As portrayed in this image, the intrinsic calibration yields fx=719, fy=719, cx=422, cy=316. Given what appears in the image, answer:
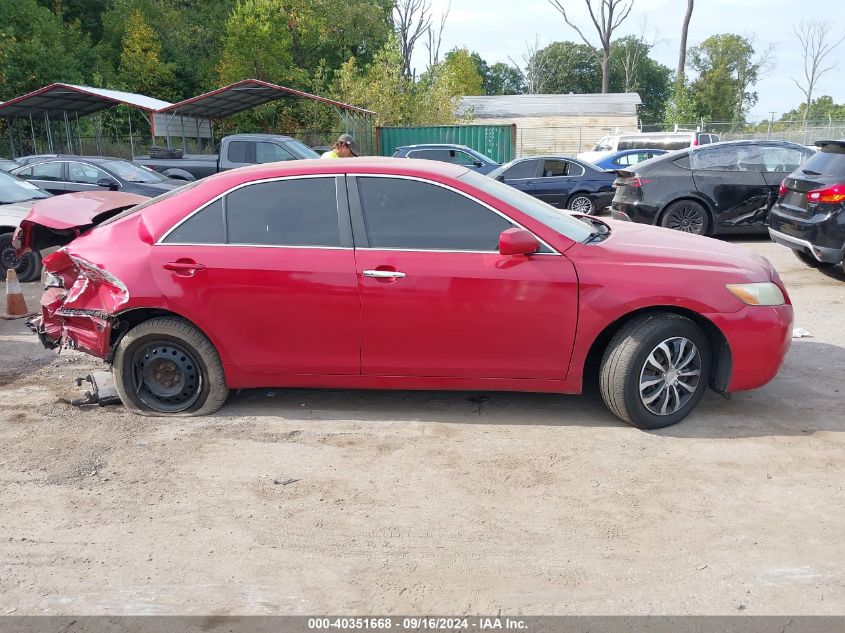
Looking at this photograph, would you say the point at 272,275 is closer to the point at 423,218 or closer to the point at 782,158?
the point at 423,218

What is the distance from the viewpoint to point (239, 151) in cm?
1579

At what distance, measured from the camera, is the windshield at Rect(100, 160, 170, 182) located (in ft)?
46.2

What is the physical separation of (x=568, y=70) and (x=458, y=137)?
203ft

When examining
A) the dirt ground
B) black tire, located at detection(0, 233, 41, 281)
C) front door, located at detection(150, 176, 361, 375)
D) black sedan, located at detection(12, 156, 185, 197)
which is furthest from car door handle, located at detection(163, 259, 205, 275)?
black sedan, located at detection(12, 156, 185, 197)

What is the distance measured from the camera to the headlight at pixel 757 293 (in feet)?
14.6

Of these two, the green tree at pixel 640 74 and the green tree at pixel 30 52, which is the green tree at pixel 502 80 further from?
the green tree at pixel 30 52

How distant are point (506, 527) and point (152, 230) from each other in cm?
300

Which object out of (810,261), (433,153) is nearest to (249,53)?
(433,153)

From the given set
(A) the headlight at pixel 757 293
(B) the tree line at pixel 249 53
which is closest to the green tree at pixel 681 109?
(B) the tree line at pixel 249 53

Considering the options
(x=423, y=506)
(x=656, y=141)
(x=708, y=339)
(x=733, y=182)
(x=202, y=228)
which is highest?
(x=656, y=141)

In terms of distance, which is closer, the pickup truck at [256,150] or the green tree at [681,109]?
the pickup truck at [256,150]

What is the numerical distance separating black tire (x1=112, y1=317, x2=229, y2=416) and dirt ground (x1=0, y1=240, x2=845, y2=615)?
13cm

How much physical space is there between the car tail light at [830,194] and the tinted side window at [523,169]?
7708 millimetres

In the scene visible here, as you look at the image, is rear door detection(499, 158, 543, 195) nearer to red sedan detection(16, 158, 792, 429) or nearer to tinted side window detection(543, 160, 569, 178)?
tinted side window detection(543, 160, 569, 178)
